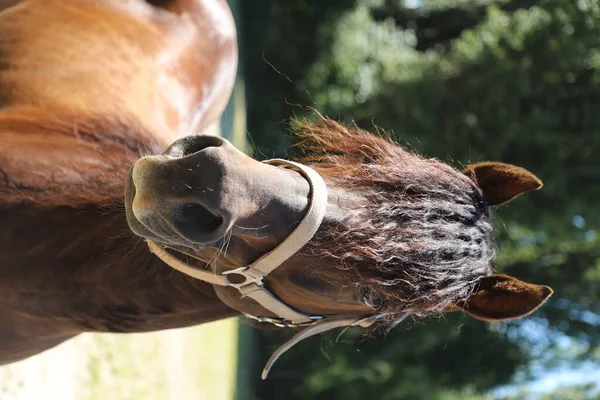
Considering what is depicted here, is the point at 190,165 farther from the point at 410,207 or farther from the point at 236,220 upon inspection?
the point at 410,207

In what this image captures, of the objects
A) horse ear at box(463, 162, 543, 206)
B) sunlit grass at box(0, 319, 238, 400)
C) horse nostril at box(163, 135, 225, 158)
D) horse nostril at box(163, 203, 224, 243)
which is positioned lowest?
sunlit grass at box(0, 319, 238, 400)

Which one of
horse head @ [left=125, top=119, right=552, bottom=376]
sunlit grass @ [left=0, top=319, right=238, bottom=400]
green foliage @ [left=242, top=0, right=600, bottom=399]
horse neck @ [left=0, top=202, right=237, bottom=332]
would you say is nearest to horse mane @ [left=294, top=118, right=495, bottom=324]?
horse head @ [left=125, top=119, right=552, bottom=376]

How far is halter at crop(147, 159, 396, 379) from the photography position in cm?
150

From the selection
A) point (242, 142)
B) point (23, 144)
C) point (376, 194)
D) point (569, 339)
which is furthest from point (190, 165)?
point (569, 339)

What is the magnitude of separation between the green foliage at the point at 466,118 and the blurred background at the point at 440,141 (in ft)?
0.09

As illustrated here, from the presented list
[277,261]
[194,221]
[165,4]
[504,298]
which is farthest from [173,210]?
[165,4]

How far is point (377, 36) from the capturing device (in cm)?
1157

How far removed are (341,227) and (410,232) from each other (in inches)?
6.7

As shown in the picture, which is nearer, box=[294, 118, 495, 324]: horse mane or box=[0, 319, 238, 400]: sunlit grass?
box=[294, 118, 495, 324]: horse mane

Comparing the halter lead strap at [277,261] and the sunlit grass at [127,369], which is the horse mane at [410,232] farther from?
the sunlit grass at [127,369]

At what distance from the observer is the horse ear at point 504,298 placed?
1.74 m

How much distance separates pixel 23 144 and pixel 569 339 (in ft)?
44.1

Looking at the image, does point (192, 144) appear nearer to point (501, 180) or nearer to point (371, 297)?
point (371, 297)

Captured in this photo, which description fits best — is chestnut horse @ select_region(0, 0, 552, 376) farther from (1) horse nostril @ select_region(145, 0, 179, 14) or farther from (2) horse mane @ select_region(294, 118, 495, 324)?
(1) horse nostril @ select_region(145, 0, 179, 14)
